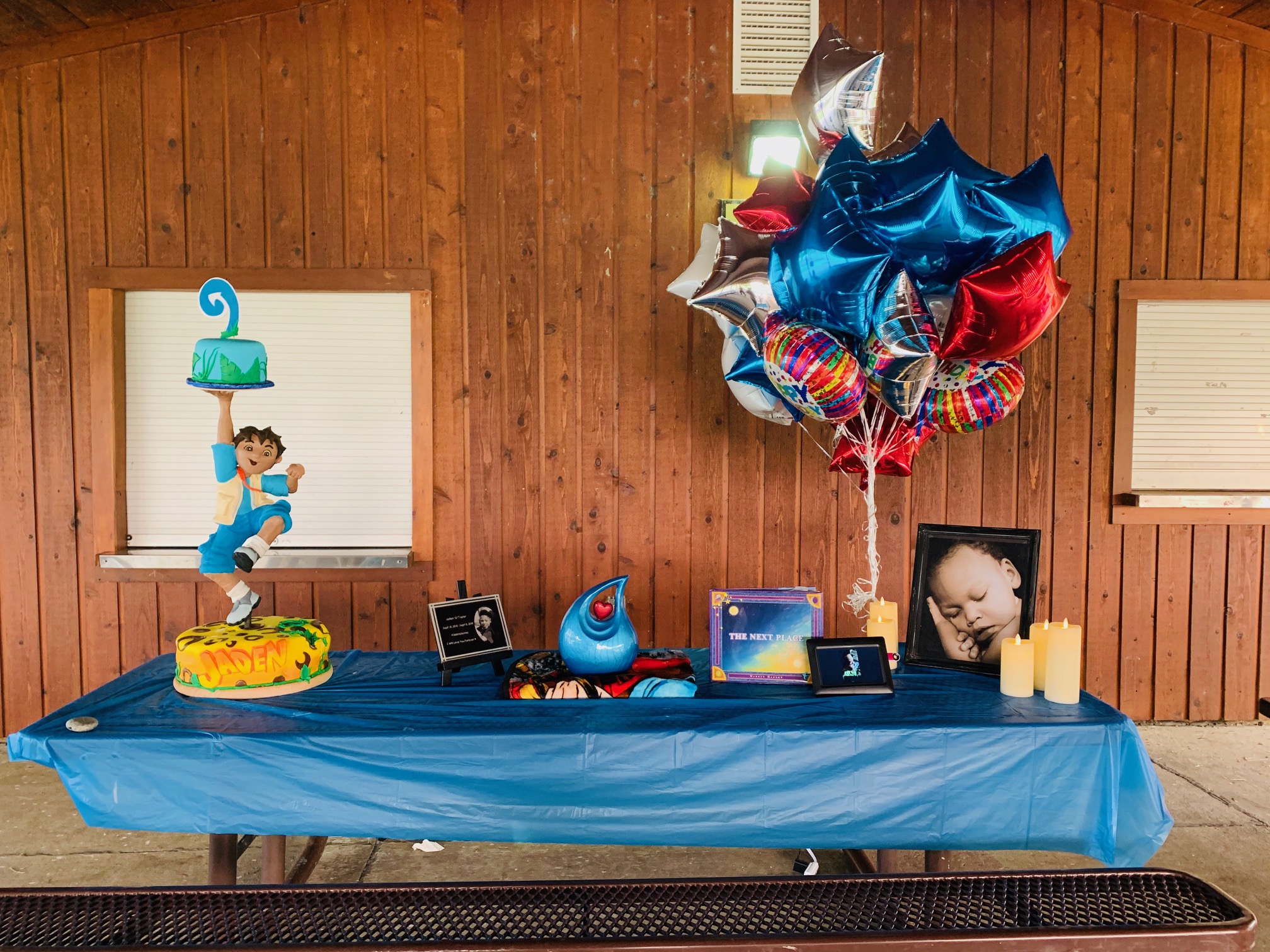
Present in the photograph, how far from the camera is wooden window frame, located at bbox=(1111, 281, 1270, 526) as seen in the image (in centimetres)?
316

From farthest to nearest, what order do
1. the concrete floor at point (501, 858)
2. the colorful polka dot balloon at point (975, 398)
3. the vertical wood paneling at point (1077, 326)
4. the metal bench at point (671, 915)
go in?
the vertical wood paneling at point (1077, 326) < the concrete floor at point (501, 858) < the colorful polka dot balloon at point (975, 398) < the metal bench at point (671, 915)

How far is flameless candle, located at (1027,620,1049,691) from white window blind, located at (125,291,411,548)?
2333 mm

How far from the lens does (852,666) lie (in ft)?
6.14

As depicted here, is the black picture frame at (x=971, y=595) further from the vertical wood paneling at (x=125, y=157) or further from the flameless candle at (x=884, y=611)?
the vertical wood paneling at (x=125, y=157)

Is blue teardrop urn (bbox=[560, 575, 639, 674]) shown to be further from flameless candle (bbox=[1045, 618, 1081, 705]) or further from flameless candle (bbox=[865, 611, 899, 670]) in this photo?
flameless candle (bbox=[1045, 618, 1081, 705])

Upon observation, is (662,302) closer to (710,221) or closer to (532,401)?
(710,221)

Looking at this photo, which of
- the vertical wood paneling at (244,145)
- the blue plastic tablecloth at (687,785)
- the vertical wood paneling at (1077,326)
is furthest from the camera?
the vertical wood paneling at (1077,326)

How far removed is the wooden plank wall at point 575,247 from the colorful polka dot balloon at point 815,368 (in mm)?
1083

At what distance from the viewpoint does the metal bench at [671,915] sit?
104cm

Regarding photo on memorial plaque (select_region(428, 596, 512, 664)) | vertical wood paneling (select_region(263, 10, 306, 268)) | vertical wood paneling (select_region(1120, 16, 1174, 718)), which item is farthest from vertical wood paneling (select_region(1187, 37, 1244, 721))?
vertical wood paneling (select_region(263, 10, 306, 268))

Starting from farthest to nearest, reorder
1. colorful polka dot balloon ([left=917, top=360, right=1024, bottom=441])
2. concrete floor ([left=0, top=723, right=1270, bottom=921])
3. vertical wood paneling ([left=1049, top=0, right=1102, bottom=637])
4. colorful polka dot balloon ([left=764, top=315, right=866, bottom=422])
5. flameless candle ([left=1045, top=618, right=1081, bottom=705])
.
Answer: vertical wood paneling ([left=1049, top=0, right=1102, bottom=637]) < concrete floor ([left=0, top=723, right=1270, bottom=921]) < colorful polka dot balloon ([left=917, top=360, right=1024, bottom=441]) < colorful polka dot balloon ([left=764, top=315, right=866, bottom=422]) < flameless candle ([left=1045, top=618, right=1081, bottom=705])

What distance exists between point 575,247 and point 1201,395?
8.84ft

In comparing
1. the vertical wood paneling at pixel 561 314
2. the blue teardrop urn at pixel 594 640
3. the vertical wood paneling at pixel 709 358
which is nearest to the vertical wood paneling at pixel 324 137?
the vertical wood paneling at pixel 561 314

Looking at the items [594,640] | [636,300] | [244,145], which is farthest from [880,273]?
[244,145]
